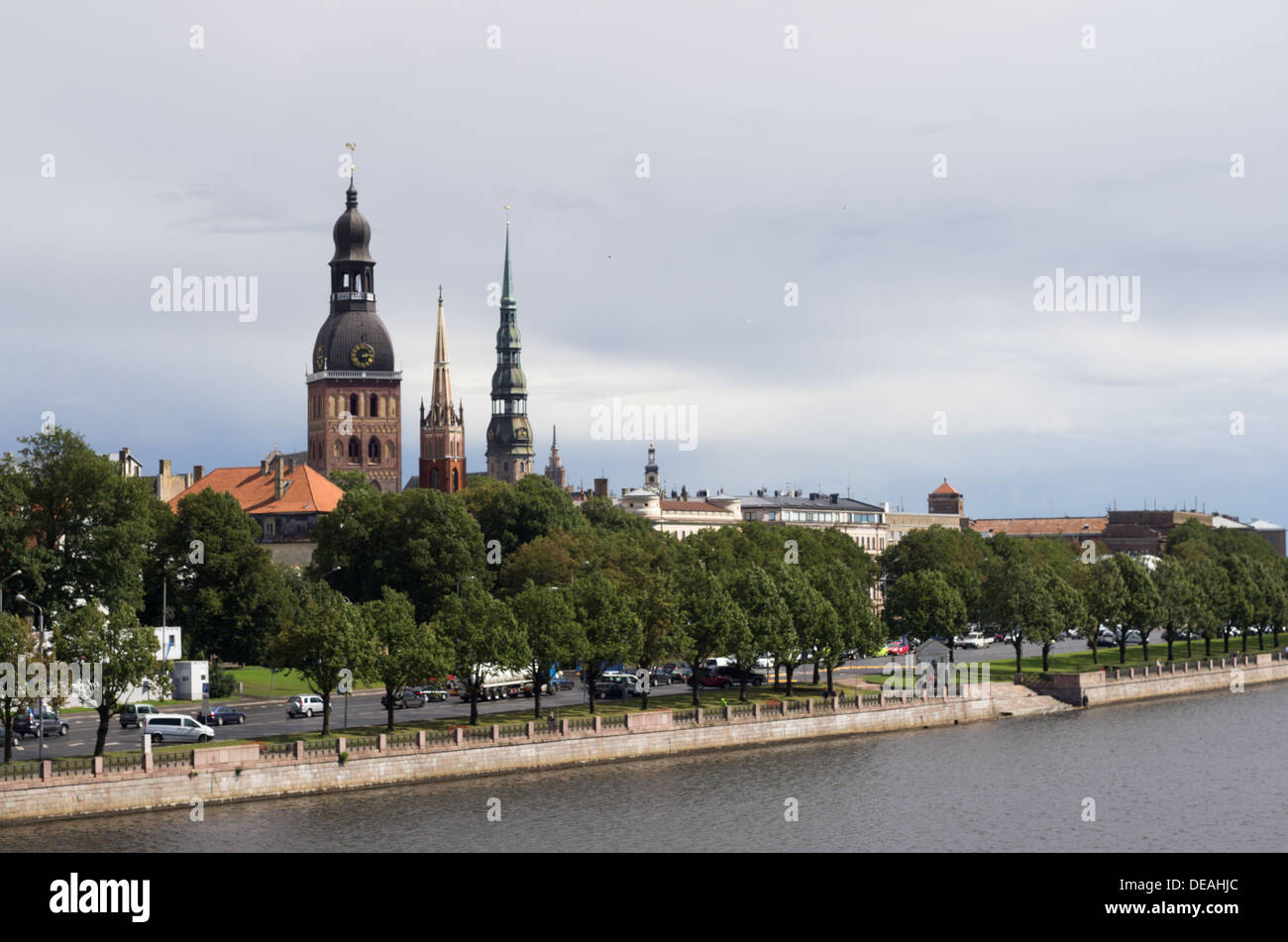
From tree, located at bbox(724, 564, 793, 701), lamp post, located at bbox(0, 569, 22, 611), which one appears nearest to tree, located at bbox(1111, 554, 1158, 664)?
tree, located at bbox(724, 564, 793, 701)

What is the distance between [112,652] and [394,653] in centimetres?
1572

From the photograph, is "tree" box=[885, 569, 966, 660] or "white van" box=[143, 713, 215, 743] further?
"tree" box=[885, 569, 966, 660]

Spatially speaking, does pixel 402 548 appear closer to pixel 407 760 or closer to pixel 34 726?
pixel 34 726

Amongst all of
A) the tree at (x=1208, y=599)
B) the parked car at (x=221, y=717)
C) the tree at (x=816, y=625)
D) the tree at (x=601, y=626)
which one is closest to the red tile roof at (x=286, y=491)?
the tree at (x=816, y=625)

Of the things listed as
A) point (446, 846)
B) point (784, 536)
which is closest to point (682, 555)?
point (784, 536)

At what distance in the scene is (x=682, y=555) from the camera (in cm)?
14588

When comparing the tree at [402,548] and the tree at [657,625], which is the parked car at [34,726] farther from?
the tree at [402,548]

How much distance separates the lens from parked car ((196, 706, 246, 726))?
89938mm

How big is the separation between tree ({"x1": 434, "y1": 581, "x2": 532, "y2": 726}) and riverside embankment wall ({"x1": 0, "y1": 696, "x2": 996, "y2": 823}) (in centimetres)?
542

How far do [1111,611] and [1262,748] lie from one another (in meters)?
46.5

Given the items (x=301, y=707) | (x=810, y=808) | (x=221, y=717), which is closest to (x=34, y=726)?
(x=221, y=717)

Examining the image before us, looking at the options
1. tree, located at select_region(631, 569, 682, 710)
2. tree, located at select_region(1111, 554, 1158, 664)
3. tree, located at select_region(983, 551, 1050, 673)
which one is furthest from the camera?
tree, located at select_region(1111, 554, 1158, 664)

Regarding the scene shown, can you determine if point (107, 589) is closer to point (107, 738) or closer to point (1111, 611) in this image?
point (107, 738)

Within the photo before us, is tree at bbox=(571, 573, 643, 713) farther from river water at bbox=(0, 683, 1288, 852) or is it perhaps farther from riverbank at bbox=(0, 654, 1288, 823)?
river water at bbox=(0, 683, 1288, 852)
